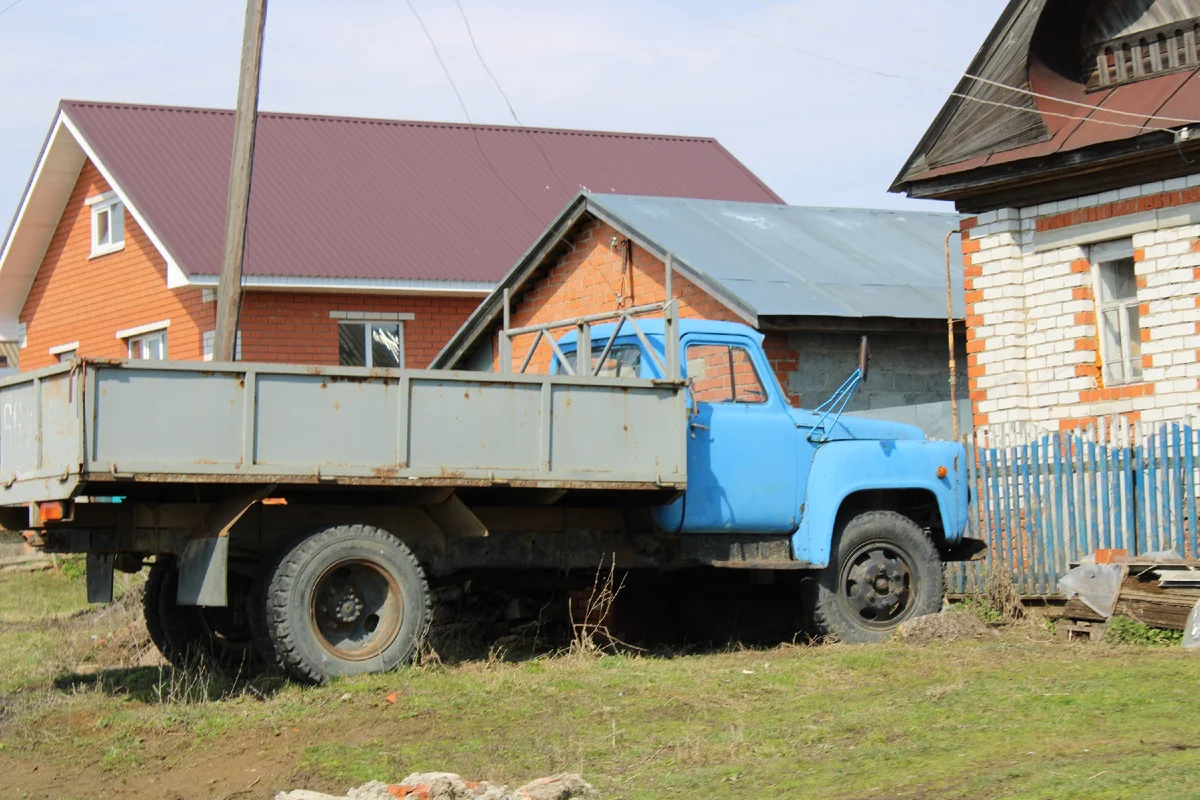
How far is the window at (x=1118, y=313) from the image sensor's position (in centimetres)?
1520

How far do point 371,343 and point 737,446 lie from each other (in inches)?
516

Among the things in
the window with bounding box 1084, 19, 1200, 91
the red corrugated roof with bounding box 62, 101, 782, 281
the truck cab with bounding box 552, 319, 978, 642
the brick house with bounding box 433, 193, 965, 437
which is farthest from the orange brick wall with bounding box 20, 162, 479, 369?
the truck cab with bounding box 552, 319, 978, 642

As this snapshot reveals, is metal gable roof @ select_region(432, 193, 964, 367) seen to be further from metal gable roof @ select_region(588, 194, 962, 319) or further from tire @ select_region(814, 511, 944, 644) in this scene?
tire @ select_region(814, 511, 944, 644)

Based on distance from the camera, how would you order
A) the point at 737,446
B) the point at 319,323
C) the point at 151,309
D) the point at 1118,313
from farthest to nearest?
the point at 151,309 < the point at 319,323 < the point at 1118,313 < the point at 737,446

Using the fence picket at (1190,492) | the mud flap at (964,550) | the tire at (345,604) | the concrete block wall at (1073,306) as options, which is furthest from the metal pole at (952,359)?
the tire at (345,604)

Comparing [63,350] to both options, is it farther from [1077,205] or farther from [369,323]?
[1077,205]

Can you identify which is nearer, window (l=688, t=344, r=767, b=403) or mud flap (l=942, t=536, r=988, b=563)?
window (l=688, t=344, r=767, b=403)

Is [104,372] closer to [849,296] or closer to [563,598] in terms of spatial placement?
[563,598]

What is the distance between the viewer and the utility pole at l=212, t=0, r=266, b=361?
1227cm

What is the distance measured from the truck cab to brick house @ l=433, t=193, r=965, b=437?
279 centimetres

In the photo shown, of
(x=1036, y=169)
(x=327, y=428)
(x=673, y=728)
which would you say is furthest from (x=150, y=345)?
(x=673, y=728)

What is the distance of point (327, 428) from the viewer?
30.3 feet

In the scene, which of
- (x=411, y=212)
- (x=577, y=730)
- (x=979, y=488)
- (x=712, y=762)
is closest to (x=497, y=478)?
(x=577, y=730)

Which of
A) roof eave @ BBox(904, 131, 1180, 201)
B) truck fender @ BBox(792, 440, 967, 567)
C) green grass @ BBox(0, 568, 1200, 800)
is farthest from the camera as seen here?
roof eave @ BBox(904, 131, 1180, 201)
